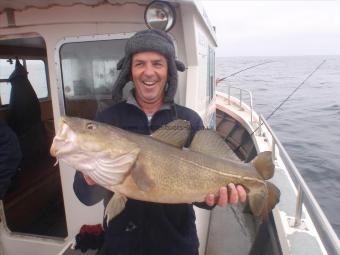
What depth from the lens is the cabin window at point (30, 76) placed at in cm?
609

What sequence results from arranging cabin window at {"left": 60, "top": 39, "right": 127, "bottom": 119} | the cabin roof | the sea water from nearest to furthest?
the cabin roof < cabin window at {"left": 60, "top": 39, "right": 127, "bottom": 119} < the sea water

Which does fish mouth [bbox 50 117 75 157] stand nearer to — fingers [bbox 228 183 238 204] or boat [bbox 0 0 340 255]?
fingers [bbox 228 183 238 204]

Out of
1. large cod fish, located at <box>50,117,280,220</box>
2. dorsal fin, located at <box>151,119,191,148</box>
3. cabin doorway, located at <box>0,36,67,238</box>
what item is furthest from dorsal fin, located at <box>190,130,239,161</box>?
cabin doorway, located at <box>0,36,67,238</box>

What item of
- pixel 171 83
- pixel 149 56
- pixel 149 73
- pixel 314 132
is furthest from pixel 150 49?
pixel 314 132

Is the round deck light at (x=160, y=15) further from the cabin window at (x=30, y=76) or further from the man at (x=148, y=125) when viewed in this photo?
the cabin window at (x=30, y=76)

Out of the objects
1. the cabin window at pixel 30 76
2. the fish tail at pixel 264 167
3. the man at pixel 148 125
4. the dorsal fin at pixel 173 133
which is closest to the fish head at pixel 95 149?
the dorsal fin at pixel 173 133

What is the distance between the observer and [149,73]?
2455mm

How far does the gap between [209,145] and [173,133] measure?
1.11ft

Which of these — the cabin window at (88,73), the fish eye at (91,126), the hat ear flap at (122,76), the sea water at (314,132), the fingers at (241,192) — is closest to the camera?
the fish eye at (91,126)

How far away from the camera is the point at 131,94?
2672 millimetres

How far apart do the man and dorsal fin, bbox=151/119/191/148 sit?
1.31 ft

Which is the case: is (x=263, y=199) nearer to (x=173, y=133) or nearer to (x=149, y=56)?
(x=173, y=133)

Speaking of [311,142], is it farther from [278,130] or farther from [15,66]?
[15,66]

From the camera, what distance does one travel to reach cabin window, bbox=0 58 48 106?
609 centimetres
